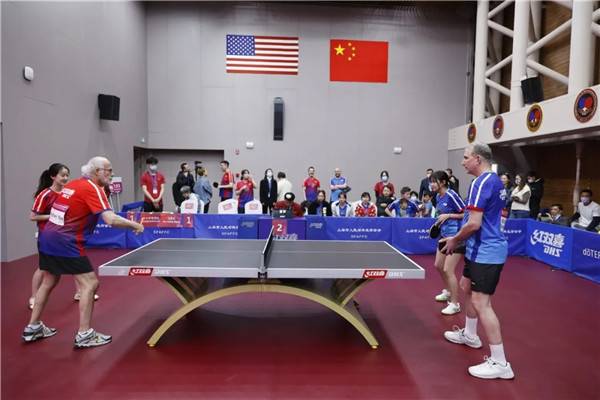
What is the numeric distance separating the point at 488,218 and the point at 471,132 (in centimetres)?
1003

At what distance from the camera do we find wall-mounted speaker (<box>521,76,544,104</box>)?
9.27 metres

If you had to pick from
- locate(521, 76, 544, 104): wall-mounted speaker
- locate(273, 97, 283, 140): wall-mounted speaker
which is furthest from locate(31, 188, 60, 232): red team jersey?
locate(521, 76, 544, 104): wall-mounted speaker

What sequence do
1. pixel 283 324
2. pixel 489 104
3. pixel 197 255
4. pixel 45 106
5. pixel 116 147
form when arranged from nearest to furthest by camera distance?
pixel 197 255, pixel 283 324, pixel 45 106, pixel 116 147, pixel 489 104

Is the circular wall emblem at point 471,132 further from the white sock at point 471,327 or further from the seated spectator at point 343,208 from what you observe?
the white sock at point 471,327

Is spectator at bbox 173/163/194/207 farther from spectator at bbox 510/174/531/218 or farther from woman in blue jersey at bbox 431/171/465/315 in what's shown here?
spectator at bbox 510/174/531/218

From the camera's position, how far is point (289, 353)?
3.36 m

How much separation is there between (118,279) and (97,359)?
2.63 meters

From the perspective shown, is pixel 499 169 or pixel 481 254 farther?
pixel 499 169

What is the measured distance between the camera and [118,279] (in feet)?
18.4

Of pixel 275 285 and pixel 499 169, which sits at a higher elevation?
pixel 499 169

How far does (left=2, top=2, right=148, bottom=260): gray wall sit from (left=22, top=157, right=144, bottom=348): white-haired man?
4227 mm

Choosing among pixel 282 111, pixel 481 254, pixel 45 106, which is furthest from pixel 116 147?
pixel 481 254

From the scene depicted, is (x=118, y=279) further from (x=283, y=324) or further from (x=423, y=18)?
(x=423, y=18)

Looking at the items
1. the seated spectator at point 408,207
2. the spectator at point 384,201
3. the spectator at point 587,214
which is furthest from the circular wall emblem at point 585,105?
the spectator at point 384,201
